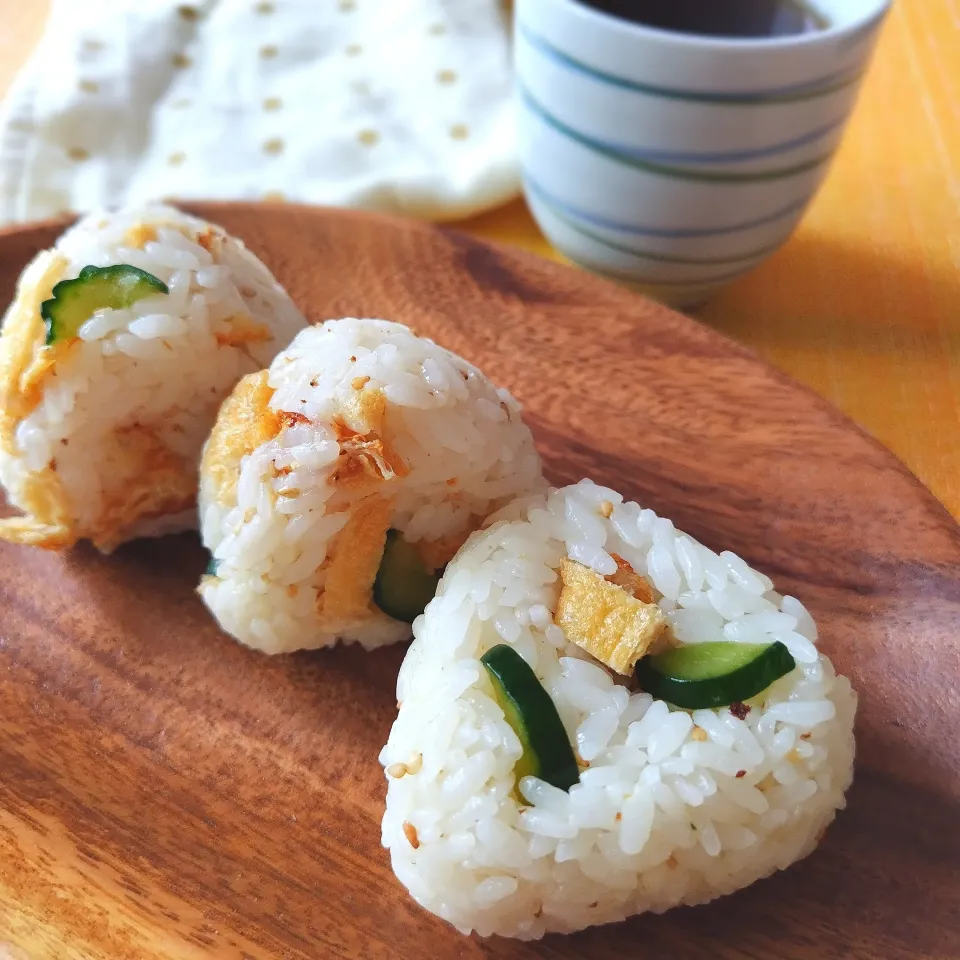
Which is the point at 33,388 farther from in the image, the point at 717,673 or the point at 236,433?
the point at 717,673

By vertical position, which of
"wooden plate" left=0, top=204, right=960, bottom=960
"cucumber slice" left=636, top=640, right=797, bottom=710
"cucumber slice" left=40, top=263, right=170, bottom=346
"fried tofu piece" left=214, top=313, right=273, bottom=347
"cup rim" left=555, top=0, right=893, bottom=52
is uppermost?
"cup rim" left=555, top=0, right=893, bottom=52

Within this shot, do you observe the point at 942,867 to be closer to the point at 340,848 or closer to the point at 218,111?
the point at 340,848

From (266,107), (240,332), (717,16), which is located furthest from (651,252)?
(266,107)

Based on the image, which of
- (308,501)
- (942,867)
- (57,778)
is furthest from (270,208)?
(942,867)

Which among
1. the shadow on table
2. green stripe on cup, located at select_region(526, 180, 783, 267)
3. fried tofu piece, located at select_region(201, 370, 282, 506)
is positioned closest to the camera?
fried tofu piece, located at select_region(201, 370, 282, 506)

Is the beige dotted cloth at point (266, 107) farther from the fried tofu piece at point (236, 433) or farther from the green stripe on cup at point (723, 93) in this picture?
the fried tofu piece at point (236, 433)

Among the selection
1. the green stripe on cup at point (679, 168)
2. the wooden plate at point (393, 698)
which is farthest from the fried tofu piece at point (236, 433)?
the green stripe on cup at point (679, 168)

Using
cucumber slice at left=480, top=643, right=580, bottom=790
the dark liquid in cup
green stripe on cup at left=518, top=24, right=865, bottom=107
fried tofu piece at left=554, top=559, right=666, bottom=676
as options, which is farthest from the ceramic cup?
cucumber slice at left=480, top=643, right=580, bottom=790

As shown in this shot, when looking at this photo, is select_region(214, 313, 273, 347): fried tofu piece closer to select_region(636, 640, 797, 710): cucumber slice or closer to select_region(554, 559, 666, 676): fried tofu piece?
select_region(554, 559, 666, 676): fried tofu piece
